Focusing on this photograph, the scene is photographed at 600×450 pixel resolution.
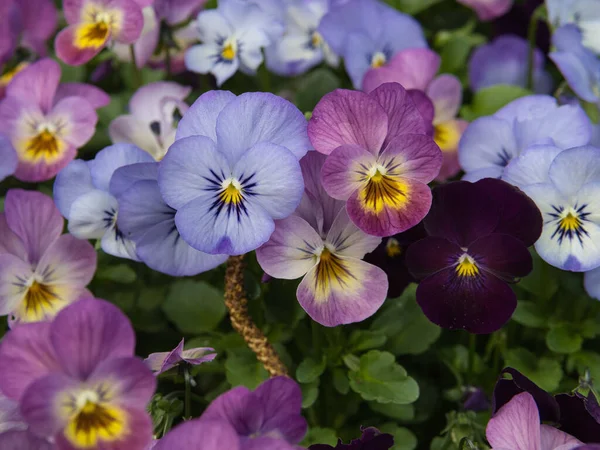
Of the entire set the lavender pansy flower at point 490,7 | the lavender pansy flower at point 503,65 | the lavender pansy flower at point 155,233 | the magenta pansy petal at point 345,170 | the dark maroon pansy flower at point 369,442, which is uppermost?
the magenta pansy petal at point 345,170

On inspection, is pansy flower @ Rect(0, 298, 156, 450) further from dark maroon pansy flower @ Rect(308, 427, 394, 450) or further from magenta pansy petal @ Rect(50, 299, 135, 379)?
dark maroon pansy flower @ Rect(308, 427, 394, 450)

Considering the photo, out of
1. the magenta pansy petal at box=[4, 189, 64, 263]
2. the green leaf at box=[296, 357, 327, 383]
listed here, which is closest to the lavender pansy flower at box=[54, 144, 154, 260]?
the magenta pansy petal at box=[4, 189, 64, 263]

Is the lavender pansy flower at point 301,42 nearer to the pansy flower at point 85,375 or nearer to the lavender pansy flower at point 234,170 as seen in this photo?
the lavender pansy flower at point 234,170

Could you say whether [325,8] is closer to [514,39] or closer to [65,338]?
[514,39]

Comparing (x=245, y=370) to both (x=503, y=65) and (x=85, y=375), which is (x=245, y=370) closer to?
(x=85, y=375)

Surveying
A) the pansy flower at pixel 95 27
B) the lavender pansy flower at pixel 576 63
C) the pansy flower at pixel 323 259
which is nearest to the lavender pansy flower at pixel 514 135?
the lavender pansy flower at pixel 576 63

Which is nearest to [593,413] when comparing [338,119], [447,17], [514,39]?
[338,119]
